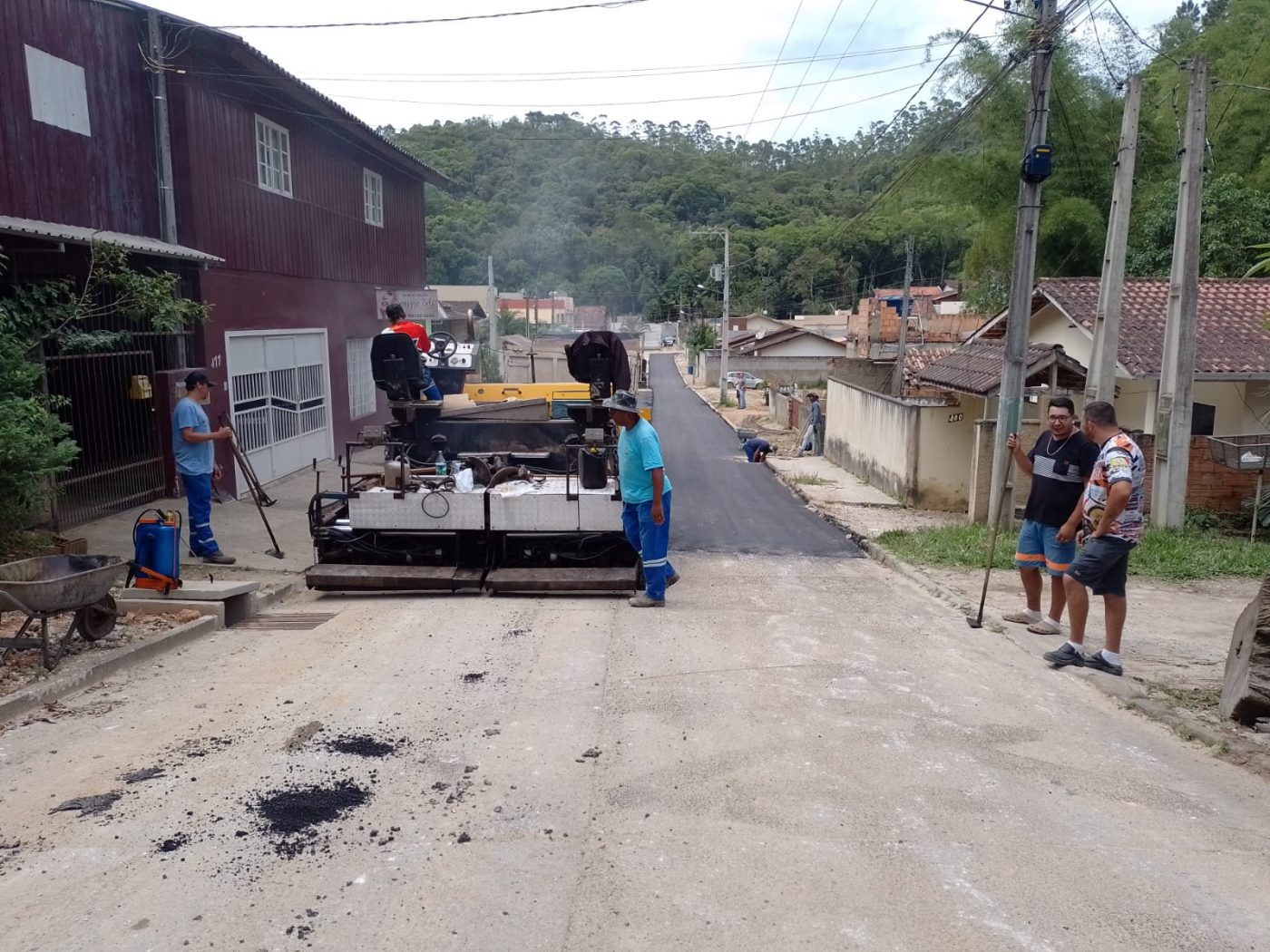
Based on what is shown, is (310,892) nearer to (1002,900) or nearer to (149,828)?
(149,828)

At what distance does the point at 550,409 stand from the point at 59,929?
7.76 meters

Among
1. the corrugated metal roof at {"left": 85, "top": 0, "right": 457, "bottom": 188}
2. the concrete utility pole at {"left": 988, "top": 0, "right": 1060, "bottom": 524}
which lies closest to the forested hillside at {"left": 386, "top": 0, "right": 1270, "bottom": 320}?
the concrete utility pole at {"left": 988, "top": 0, "right": 1060, "bottom": 524}

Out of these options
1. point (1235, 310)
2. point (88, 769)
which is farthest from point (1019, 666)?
point (1235, 310)

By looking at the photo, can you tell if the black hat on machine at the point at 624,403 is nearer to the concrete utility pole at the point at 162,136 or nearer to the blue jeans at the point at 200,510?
the blue jeans at the point at 200,510

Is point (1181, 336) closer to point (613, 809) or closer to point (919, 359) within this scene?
point (613, 809)

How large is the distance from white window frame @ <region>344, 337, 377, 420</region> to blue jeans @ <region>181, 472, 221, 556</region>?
10606 mm

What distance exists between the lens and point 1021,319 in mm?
11805

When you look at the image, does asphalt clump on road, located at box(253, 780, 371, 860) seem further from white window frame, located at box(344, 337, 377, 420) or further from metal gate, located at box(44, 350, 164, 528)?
white window frame, located at box(344, 337, 377, 420)

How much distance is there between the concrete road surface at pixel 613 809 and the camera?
323 centimetres

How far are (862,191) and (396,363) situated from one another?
39.9 m

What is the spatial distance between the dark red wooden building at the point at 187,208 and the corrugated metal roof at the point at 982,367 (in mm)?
10710

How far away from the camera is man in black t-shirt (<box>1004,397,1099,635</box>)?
680 centimetres

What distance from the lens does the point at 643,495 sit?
783 cm

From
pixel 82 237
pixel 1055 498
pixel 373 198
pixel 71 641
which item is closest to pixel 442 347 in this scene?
pixel 82 237
